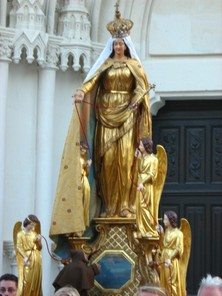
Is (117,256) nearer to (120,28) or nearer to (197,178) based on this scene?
(120,28)

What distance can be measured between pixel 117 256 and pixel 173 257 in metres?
0.72

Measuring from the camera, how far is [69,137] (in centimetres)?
1293

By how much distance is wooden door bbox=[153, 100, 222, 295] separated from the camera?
15.6 m

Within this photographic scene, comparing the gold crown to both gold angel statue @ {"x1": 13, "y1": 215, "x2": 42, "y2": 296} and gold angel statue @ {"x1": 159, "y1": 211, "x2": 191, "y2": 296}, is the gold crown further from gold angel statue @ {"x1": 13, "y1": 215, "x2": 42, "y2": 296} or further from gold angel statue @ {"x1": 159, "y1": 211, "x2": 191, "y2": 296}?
gold angel statue @ {"x1": 13, "y1": 215, "x2": 42, "y2": 296}

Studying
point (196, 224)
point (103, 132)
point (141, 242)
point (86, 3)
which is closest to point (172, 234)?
point (141, 242)

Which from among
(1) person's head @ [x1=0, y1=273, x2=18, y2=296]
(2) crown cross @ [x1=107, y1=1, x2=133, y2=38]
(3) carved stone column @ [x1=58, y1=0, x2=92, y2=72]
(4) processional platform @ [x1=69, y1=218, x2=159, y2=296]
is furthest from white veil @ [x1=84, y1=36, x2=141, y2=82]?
(1) person's head @ [x1=0, y1=273, x2=18, y2=296]

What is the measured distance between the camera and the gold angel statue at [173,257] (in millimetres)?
12406

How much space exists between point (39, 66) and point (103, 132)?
228 cm

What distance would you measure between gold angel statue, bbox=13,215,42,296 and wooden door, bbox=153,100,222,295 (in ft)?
10.7

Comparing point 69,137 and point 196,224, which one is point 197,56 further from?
point 69,137

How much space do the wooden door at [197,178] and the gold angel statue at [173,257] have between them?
296 centimetres

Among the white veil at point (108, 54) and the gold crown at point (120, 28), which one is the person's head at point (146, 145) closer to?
the white veil at point (108, 54)

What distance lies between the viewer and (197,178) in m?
15.7

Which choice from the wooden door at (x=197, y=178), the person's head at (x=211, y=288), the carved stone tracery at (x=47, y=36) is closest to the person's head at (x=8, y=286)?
the person's head at (x=211, y=288)
